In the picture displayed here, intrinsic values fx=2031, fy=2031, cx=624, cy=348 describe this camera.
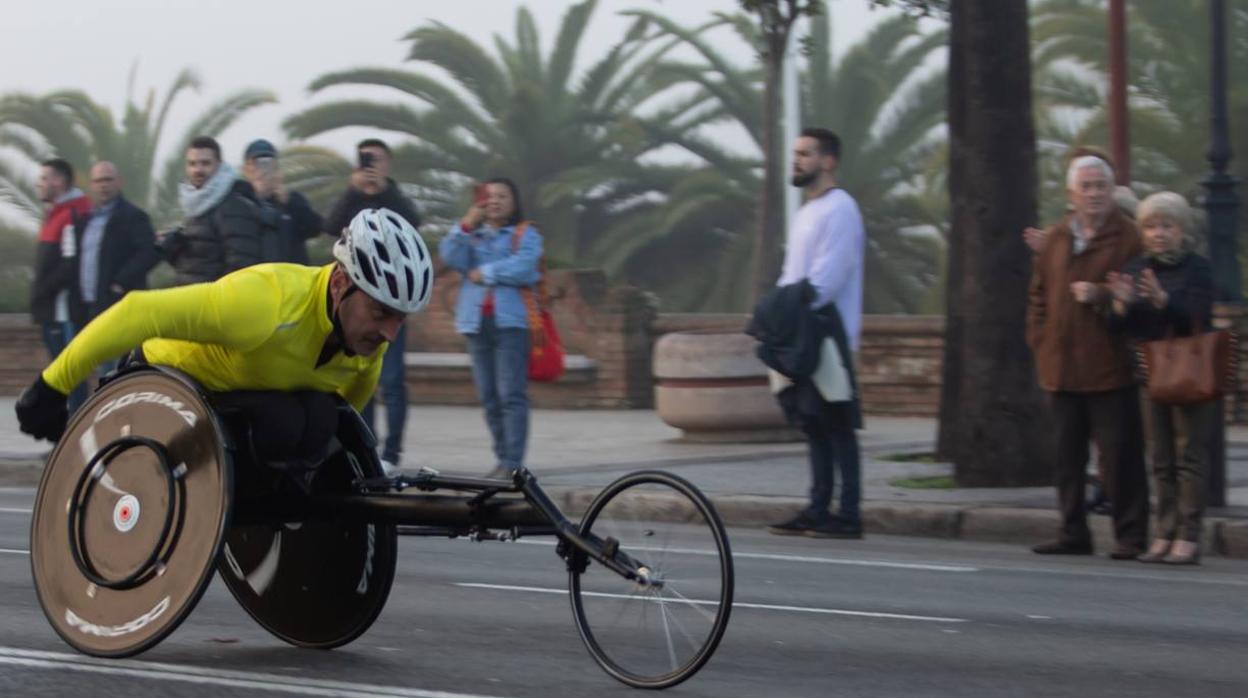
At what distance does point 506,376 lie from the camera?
12672 mm

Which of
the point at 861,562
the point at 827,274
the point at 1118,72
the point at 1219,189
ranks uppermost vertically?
the point at 1118,72

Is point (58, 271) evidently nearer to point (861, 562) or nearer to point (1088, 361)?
point (861, 562)

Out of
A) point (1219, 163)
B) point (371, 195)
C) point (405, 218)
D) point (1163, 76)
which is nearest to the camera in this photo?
point (405, 218)

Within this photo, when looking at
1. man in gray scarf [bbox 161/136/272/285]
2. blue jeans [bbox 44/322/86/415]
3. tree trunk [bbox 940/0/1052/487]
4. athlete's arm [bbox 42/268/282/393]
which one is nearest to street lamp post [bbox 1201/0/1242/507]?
tree trunk [bbox 940/0/1052/487]

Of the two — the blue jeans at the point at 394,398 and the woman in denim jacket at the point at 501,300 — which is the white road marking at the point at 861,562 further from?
the blue jeans at the point at 394,398

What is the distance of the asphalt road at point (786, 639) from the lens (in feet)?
19.9

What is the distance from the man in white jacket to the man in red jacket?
5733 millimetres

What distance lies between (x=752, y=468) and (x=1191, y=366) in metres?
4.27

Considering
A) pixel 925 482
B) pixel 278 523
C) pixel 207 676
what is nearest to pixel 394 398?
pixel 925 482

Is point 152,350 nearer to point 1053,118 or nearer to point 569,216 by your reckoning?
point 1053,118

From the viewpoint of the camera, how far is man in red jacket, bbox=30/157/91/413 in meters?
14.2

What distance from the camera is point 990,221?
487 inches

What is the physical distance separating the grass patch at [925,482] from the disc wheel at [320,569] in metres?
6.48

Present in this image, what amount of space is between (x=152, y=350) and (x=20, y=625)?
151 cm
